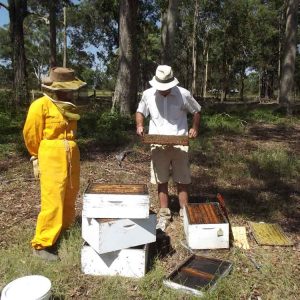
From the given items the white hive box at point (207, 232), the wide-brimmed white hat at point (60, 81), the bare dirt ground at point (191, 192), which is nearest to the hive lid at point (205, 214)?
the white hive box at point (207, 232)

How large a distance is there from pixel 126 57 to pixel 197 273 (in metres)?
10.4

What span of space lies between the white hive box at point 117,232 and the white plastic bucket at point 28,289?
620mm

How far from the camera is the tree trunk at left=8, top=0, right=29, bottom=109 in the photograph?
1630cm

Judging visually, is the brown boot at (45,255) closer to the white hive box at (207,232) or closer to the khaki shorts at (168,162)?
the white hive box at (207,232)

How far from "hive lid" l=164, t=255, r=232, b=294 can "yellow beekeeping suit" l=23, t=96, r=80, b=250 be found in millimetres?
1346

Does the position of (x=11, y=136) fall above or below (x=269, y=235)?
above

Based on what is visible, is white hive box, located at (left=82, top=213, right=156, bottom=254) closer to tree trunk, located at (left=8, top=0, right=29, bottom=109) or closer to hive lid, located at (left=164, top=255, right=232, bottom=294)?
hive lid, located at (left=164, top=255, right=232, bottom=294)

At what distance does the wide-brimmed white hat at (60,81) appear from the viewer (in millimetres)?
4352

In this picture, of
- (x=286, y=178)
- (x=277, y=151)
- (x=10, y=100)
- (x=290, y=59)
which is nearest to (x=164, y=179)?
(x=286, y=178)

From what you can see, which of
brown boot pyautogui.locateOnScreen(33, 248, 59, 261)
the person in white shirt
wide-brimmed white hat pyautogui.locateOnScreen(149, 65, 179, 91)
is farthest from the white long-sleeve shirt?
brown boot pyautogui.locateOnScreen(33, 248, 59, 261)

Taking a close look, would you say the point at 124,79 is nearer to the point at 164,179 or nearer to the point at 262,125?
the point at 262,125

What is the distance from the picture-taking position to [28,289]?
3611mm

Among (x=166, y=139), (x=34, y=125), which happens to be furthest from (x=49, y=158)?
(x=166, y=139)

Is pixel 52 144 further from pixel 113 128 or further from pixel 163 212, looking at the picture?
Result: pixel 113 128
